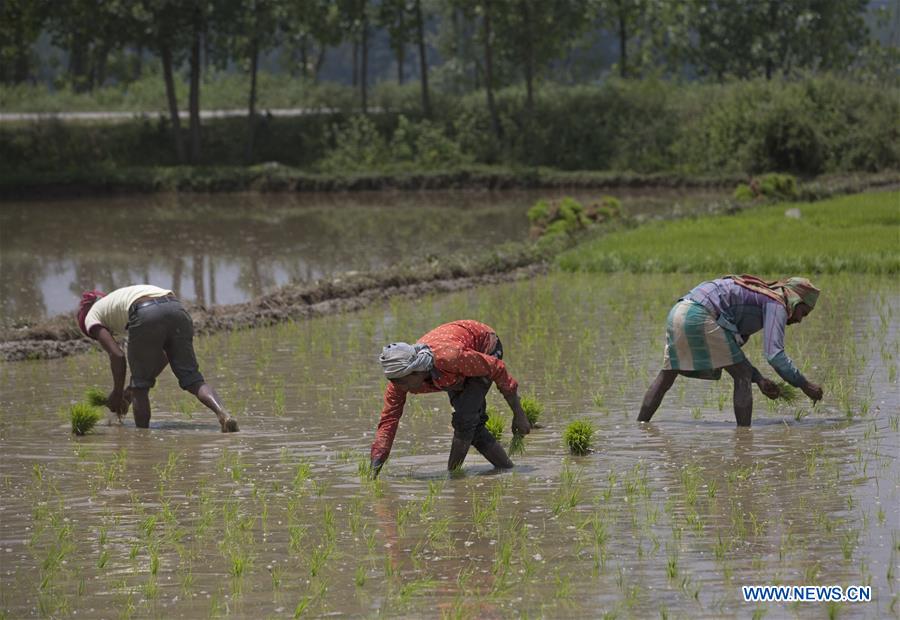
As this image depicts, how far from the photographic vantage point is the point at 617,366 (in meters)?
10.4

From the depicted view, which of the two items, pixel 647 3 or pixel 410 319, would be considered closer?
pixel 410 319

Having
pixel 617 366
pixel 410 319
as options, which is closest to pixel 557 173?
pixel 410 319

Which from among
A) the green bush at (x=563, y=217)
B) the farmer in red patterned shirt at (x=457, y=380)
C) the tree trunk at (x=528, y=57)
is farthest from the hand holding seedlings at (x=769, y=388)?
the tree trunk at (x=528, y=57)

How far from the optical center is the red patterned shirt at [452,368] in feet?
22.2

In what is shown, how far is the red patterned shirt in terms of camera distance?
678 cm

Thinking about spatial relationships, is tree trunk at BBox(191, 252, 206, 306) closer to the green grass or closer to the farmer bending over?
the green grass

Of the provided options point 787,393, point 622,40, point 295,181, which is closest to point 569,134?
point 622,40

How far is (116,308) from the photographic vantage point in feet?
28.7

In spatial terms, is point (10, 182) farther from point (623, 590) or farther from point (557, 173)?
point (623, 590)

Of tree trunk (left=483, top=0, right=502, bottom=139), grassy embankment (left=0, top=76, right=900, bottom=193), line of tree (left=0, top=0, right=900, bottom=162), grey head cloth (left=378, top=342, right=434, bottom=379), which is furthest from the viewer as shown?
tree trunk (left=483, top=0, right=502, bottom=139)

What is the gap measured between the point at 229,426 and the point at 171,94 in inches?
1069

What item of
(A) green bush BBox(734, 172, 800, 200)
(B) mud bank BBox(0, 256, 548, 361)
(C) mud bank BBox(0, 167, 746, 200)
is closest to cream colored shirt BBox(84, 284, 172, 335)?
(B) mud bank BBox(0, 256, 548, 361)

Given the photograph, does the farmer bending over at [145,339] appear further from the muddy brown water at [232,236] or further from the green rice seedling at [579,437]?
the muddy brown water at [232,236]

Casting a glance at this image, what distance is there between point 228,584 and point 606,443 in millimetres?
2942
